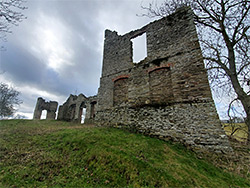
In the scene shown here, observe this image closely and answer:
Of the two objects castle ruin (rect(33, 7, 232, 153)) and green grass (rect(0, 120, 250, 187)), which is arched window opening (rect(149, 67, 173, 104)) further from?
green grass (rect(0, 120, 250, 187))

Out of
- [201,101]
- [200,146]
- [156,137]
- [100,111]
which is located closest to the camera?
[200,146]

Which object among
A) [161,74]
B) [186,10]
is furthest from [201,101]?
[186,10]

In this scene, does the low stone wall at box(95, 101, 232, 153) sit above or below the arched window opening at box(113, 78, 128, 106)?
below

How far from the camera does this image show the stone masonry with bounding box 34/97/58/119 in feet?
58.1

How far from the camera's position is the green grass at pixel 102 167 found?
8.91ft

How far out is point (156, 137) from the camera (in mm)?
5672

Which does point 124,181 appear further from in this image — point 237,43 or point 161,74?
point 237,43

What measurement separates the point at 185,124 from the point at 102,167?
152 inches

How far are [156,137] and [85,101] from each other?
11350 millimetres

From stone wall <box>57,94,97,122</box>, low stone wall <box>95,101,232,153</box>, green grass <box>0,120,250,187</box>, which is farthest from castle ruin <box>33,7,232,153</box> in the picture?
stone wall <box>57,94,97,122</box>

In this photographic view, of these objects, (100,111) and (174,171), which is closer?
(174,171)

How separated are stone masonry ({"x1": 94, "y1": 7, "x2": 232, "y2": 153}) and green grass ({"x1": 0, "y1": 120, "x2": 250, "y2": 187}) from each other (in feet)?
3.91

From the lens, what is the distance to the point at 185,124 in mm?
5137

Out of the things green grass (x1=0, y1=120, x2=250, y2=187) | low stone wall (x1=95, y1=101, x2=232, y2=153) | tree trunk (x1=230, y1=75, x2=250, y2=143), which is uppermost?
tree trunk (x1=230, y1=75, x2=250, y2=143)
